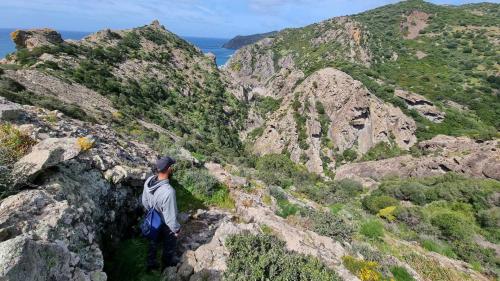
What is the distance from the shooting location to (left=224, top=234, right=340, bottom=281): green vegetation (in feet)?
19.1

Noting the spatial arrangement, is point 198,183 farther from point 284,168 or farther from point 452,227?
point 284,168

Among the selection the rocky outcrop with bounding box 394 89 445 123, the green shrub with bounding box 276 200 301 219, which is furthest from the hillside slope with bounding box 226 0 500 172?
the green shrub with bounding box 276 200 301 219

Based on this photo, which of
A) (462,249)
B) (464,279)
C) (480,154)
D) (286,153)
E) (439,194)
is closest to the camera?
(464,279)

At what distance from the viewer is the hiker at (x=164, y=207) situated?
5.78 meters

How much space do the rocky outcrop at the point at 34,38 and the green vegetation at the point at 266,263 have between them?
38.3 metres

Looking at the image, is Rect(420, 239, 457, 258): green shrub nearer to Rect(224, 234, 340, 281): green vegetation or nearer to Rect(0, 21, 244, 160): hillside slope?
Rect(224, 234, 340, 281): green vegetation

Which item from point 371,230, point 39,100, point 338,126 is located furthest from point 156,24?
point 371,230

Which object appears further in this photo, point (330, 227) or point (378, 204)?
point (378, 204)

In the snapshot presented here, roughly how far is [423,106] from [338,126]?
14724mm

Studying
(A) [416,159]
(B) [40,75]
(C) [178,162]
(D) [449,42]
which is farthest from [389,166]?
(D) [449,42]

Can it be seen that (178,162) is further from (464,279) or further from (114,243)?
(464,279)

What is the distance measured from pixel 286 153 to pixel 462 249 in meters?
31.1

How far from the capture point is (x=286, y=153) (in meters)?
44.4

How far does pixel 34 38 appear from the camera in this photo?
3647 cm
